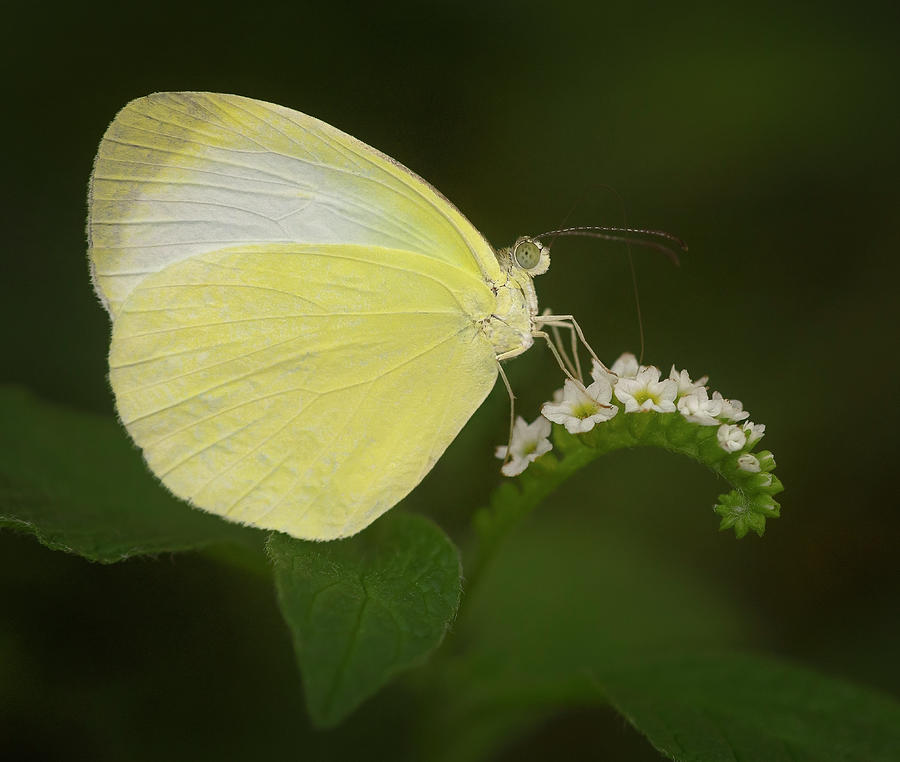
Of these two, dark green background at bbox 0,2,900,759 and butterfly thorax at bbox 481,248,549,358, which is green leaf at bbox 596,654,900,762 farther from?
butterfly thorax at bbox 481,248,549,358

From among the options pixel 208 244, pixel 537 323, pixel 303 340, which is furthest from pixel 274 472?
pixel 537 323

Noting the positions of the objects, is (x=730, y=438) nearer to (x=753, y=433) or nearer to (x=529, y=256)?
(x=753, y=433)

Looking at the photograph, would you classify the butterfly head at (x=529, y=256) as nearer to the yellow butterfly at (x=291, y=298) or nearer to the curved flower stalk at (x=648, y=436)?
the yellow butterfly at (x=291, y=298)

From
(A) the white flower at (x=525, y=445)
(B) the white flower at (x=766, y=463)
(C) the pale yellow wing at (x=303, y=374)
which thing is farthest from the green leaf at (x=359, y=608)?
(B) the white flower at (x=766, y=463)

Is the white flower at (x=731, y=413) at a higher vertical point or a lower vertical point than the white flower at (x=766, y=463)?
higher

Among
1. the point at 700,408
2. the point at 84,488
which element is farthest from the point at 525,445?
the point at 84,488

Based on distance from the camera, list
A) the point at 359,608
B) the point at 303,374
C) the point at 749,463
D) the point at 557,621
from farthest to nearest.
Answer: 1. the point at 557,621
2. the point at 303,374
3. the point at 749,463
4. the point at 359,608
